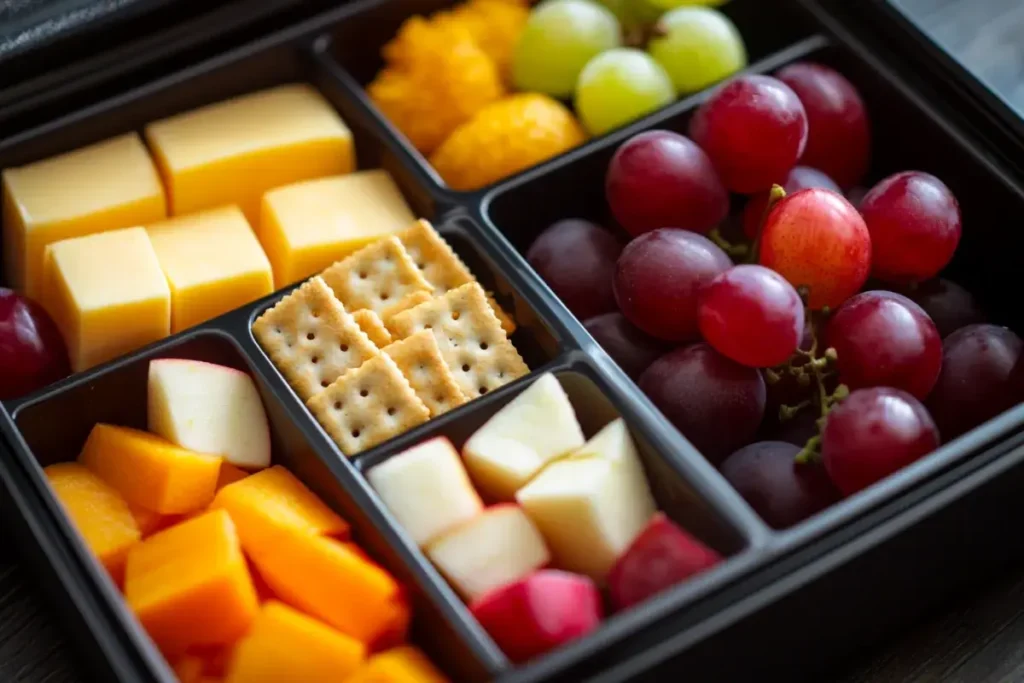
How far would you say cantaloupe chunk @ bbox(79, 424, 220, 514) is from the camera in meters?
1.12

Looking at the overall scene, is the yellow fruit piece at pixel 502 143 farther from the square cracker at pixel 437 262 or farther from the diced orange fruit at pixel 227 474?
the diced orange fruit at pixel 227 474

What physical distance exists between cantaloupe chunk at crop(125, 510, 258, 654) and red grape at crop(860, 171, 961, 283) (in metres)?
0.68

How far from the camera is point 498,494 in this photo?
1.15 meters

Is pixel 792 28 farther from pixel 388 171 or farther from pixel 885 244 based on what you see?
pixel 388 171

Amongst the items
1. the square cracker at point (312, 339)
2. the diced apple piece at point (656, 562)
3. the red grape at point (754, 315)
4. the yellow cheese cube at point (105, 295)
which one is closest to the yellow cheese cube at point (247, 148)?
the yellow cheese cube at point (105, 295)

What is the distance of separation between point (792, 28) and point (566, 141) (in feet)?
1.11

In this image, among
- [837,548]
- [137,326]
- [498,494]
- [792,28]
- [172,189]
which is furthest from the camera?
[792,28]

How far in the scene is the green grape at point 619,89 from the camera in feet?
4.69

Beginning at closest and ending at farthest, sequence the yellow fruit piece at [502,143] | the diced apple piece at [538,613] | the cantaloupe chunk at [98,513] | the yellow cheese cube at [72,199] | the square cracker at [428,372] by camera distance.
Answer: the diced apple piece at [538,613] < the cantaloupe chunk at [98,513] < the square cracker at [428,372] < the yellow cheese cube at [72,199] < the yellow fruit piece at [502,143]

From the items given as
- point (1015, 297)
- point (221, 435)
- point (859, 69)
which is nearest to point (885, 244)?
point (1015, 297)

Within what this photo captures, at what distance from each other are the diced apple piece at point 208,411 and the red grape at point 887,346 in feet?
1.80

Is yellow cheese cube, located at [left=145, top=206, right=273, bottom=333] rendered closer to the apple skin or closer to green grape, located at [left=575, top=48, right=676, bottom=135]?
the apple skin

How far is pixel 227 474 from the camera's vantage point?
1176 millimetres

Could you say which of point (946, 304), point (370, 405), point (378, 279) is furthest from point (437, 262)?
point (946, 304)
